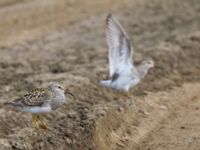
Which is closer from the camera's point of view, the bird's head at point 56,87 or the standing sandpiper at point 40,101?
the standing sandpiper at point 40,101

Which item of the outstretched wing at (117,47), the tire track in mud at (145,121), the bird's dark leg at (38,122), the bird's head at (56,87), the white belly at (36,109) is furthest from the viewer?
the outstretched wing at (117,47)

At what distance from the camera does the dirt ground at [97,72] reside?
10.0 m

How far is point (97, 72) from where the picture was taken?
43.8 ft

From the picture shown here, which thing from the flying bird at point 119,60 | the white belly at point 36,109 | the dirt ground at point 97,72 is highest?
the white belly at point 36,109

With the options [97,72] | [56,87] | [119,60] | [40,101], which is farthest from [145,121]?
[40,101]

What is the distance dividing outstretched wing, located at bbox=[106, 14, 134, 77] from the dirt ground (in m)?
0.59

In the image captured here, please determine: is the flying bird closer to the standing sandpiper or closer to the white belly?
the standing sandpiper

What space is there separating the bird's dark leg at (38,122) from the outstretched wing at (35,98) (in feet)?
0.95

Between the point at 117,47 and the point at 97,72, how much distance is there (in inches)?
65.1

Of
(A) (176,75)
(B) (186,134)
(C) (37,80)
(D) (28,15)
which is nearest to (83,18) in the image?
(D) (28,15)

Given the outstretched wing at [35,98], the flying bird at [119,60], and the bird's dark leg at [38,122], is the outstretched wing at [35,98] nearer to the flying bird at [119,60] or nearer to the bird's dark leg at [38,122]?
the bird's dark leg at [38,122]

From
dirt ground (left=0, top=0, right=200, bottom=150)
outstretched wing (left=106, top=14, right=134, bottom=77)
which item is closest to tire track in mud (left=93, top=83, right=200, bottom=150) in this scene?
dirt ground (left=0, top=0, right=200, bottom=150)

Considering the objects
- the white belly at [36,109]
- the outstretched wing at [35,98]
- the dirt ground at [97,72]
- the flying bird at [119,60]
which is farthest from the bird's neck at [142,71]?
the white belly at [36,109]

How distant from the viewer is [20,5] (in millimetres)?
22266
